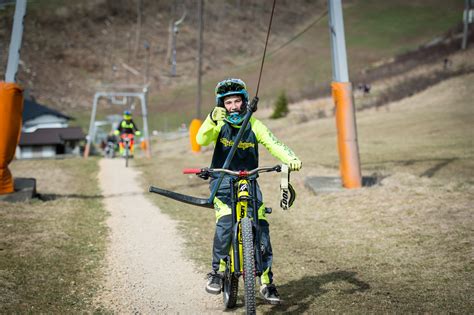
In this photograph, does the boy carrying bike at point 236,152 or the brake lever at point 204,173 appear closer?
the brake lever at point 204,173

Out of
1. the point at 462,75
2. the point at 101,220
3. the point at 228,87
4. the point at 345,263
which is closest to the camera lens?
the point at 228,87

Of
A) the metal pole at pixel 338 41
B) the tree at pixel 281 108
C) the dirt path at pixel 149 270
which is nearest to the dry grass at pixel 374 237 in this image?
the dirt path at pixel 149 270

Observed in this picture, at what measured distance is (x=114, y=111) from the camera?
92.7 metres

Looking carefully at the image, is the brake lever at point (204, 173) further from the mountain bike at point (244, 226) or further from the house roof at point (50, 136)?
the house roof at point (50, 136)

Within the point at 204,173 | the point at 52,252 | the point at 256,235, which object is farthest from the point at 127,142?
the point at 256,235

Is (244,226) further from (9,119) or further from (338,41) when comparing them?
(338,41)

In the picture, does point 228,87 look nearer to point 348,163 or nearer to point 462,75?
point 348,163

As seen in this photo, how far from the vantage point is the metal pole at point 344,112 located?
14.9 m

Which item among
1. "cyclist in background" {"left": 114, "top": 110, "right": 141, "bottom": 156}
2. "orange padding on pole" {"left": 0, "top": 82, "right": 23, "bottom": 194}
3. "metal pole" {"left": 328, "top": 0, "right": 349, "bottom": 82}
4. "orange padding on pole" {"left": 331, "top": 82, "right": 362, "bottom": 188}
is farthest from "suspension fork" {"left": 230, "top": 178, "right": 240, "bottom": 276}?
"cyclist in background" {"left": 114, "top": 110, "right": 141, "bottom": 156}

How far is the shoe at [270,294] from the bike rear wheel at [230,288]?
321 millimetres

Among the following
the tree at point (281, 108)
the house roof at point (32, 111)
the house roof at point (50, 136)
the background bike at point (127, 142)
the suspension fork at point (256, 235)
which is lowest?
the suspension fork at point (256, 235)

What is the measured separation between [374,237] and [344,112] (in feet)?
17.5

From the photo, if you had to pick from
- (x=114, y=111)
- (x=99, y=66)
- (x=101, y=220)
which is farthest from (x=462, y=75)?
(x=99, y=66)

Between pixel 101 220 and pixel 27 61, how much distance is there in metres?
101
